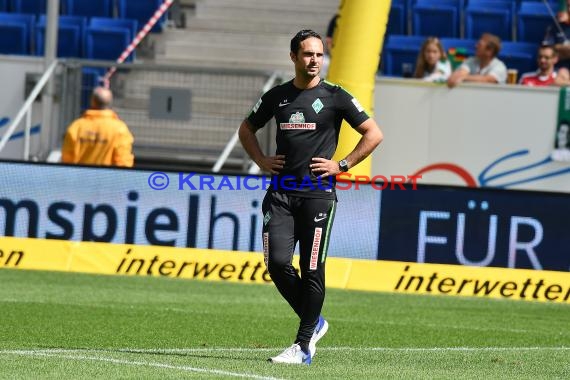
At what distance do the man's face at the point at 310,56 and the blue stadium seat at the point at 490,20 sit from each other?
42.6 feet

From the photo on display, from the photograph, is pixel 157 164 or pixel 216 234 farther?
pixel 157 164

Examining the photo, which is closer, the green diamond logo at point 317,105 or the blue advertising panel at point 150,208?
the green diamond logo at point 317,105

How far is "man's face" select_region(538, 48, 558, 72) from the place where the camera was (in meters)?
18.9

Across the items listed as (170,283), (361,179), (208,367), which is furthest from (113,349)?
(361,179)

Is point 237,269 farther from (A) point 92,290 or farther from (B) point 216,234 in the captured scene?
(A) point 92,290

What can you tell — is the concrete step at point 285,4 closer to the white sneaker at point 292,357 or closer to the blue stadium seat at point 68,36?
the blue stadium seat at point 68,36

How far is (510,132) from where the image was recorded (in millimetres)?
19078

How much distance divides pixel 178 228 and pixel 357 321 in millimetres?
4110

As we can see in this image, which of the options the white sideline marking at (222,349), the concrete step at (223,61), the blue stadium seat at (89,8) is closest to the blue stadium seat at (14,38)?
the blue stadium seat at (89,8)

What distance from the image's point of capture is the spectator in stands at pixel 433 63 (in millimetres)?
19297

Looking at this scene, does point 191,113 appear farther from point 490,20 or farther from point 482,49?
point 490,20

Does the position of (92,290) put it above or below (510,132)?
below

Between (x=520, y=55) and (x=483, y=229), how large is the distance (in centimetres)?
565

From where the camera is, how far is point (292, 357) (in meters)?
9.44
